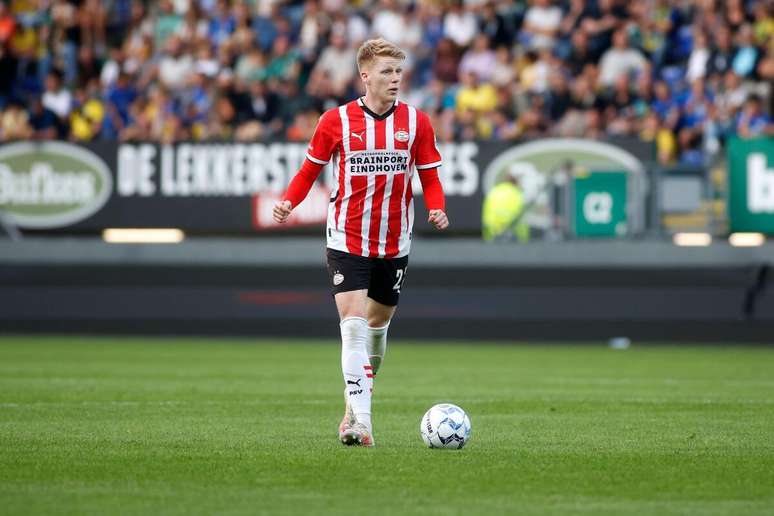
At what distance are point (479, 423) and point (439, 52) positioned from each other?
1440 centimetres

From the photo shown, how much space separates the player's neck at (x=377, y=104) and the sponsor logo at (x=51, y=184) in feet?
43.3

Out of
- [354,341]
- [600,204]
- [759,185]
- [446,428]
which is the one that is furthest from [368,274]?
[759,185]

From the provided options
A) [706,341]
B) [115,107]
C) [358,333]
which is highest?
[115,107]

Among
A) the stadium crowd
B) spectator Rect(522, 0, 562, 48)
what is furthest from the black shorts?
spectator Rect(522, 0, 562, 48)

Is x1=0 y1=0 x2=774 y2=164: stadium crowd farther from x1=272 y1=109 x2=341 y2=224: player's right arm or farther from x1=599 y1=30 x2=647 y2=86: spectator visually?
x1=272 y1=109 x2=341 y2=224: player's right arm

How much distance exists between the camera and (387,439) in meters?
9.00

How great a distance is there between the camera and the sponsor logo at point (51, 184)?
21.5 meters

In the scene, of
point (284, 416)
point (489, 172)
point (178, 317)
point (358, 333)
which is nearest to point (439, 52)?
point (489, 172)

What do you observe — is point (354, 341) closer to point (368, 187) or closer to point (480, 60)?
point (368, 187)

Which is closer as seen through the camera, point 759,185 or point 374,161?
point 374,161

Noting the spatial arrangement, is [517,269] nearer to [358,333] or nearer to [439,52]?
[439,52]

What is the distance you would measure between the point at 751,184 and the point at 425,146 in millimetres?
11353

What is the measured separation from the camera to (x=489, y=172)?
66.7ft

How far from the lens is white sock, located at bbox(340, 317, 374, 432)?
856cm
